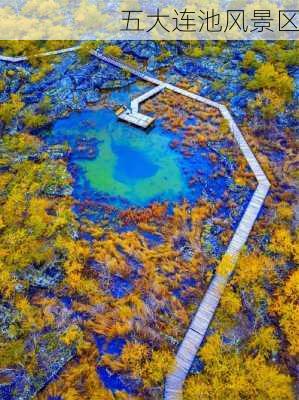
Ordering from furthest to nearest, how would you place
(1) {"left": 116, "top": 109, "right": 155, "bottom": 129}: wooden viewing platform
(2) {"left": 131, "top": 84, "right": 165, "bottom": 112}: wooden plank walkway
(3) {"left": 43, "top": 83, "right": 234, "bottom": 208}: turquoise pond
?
(2) {"left": 131, "top": 84, "right": 165, "bottom": 112}: wooden plank walkway < (1) {"left": 116, "top": 109, "right": 155, "bottom": 129}: wooden viewing platform < (3) {"left": 43, "top": 83, "right": 234, "bottom": 208}: turquoise pond

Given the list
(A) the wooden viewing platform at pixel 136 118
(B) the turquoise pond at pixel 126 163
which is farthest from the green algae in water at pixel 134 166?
(A) the wooden viewing platform at pixel 136 118

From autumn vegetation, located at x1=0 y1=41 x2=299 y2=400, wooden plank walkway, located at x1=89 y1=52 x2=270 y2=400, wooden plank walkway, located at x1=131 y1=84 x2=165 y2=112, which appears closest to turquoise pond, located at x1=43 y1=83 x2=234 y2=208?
autumn vegetation, located at x1=0 y1=41 x2=299 y2=400

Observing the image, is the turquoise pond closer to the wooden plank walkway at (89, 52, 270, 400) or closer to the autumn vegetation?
the autumn vegetation

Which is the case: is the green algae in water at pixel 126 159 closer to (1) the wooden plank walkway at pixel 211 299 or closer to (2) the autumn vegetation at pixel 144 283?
(2) the autumn vegetation at pixel 144 283

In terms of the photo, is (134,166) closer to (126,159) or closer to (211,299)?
(126,159)

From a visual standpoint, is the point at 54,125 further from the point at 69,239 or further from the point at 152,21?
the point at 152,21

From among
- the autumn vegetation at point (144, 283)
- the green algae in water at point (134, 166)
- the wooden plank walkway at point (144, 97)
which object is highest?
the wooden plank walkway at point (144, 97)

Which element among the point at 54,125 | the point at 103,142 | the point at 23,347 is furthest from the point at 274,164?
the point at 23,347

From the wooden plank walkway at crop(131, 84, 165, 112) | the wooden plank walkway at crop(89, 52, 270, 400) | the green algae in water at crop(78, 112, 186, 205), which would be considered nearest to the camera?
the wooden plank walkway at crop(89, 52, 270, 400)

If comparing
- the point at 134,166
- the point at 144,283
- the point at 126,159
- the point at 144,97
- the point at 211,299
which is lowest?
the point at 144,283

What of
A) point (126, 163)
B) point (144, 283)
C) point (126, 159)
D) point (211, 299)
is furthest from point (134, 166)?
point (211, 299)
